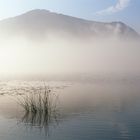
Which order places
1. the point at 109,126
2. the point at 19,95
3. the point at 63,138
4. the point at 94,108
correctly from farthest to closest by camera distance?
the point at 19,95 < the point at 94,108 < the point at 109,126 < the point at 63,138

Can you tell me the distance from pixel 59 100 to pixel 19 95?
382 centimetres

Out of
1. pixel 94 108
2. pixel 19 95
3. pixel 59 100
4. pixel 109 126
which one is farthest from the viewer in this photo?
pixel 19 95

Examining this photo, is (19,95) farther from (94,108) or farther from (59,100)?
(94,108)

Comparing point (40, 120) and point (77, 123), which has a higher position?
point (40, 120)

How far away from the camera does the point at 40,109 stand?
2191cm

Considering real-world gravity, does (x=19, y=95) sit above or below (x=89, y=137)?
above

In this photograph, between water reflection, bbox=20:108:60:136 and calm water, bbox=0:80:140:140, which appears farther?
water reflection, bbox=20:108:60:136

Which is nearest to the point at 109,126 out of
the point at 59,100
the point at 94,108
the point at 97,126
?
the point at 97,126

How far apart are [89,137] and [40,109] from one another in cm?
546

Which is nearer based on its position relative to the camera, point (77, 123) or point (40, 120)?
point (77, 123)

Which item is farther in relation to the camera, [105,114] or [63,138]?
[105,114]

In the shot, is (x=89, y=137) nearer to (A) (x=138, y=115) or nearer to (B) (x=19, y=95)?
(A) (x=138, y=115)

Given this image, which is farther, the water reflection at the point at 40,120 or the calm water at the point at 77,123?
the water reflection at the point at 40,120

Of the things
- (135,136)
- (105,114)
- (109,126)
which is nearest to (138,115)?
(105,114)
